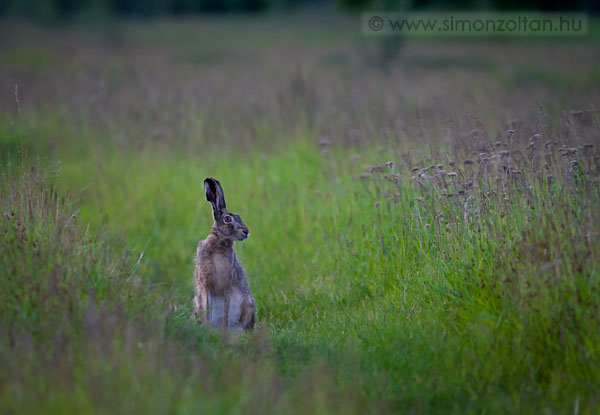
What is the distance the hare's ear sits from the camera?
17.8ft

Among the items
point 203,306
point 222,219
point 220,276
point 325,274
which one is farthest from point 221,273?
point 325,274

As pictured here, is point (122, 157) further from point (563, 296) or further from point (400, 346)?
point (563, 296)

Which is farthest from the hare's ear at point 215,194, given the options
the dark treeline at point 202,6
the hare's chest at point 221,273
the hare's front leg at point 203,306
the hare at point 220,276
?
the dark treeline at point 202,6

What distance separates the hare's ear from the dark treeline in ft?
92.8

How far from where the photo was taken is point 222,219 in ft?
18.0

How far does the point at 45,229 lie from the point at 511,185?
3763 millimetres

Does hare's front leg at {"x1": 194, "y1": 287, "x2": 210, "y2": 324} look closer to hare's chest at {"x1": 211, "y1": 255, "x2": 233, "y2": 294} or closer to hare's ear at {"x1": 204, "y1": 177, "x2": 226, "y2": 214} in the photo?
hare's chest at {"x1": 211, "y1": 255, "x2": 233, "y2": 294}

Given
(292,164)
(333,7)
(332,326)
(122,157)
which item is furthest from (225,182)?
(333,7)

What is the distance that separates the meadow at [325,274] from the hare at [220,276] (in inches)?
8.4

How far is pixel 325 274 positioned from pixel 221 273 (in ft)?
5.16

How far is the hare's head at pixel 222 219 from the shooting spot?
5.41 m

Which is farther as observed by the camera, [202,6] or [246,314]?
[202,6]

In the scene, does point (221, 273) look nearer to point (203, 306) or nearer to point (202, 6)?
point (203, 306)

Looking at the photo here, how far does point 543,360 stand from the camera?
4402mm
